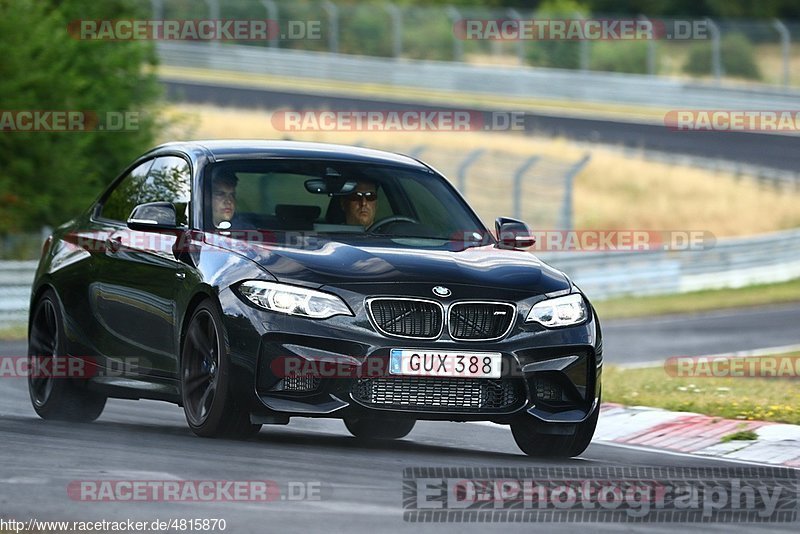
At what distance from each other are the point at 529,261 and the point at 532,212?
67.6 ft

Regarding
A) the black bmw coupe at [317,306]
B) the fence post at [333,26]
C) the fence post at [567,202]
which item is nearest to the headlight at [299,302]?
the black bmw coupe at [317,306]

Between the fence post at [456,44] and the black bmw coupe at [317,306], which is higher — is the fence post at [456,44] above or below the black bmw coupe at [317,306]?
above

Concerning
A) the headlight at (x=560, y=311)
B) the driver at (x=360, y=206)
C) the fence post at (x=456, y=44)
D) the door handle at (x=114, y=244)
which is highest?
the fence post at (x=456, y=44)

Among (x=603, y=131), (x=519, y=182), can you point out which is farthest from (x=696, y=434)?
(x=603, y=131)

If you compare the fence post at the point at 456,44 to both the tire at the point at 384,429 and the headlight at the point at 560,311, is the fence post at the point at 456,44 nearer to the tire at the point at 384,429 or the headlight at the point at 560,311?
the tire at the point at 384,429

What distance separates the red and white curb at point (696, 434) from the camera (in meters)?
9.84

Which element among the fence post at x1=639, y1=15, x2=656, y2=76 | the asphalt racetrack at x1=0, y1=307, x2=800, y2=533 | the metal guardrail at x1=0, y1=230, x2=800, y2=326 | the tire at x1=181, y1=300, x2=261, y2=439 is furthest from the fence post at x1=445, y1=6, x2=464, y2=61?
the tire at x1=181, y1=300, x2=261, y2=439

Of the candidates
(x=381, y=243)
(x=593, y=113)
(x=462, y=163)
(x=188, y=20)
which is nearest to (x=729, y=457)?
(x=381, y=243)

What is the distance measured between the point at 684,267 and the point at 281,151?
19.6m

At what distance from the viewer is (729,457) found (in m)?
9.77

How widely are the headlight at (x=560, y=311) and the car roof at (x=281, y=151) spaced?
1757 mm

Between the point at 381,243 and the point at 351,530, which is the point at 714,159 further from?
the point at 351,530

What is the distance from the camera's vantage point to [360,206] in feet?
32.5

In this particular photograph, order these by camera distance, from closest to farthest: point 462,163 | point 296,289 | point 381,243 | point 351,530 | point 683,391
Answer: point 351,530 < point 296,289 < point 381,243 < point 683,391 < point 462,163
